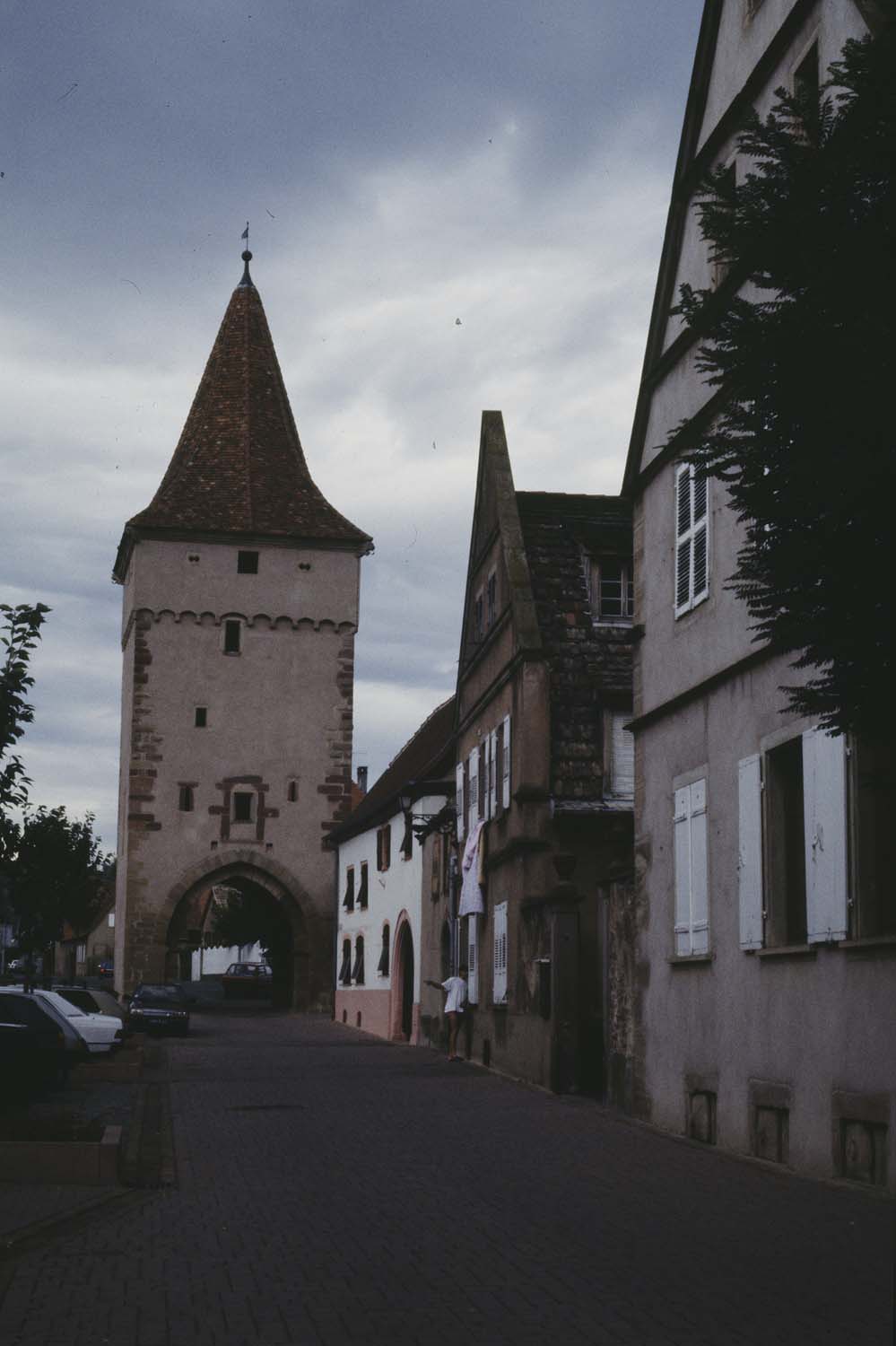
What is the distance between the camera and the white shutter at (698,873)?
680 inches

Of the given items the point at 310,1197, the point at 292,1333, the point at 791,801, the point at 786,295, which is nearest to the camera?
the point at 292,1333

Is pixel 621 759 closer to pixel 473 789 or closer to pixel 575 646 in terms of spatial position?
pixel 575 646

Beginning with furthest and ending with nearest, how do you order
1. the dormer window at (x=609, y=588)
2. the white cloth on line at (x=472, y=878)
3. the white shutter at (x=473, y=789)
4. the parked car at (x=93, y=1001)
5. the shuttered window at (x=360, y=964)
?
1. the shuttered window at (x=360, y=964)
2. the parked car at (x=93, y=1001)
3. the white shutter at (x=473, y=789)
4. the white cloth on line at (x=472, y=878)
5. the dormer window at (x=609, y=588)

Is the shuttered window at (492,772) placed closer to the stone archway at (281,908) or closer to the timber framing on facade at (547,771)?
the timber framing on facade at (547,771)

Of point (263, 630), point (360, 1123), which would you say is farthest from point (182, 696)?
point (360, 1123)

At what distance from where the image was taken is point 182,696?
59562 millimetres

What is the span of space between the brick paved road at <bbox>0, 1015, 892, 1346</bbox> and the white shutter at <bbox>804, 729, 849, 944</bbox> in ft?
6.32

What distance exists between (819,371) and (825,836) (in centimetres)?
627

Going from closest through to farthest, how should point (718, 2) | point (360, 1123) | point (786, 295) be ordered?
point (786, 295) → point (718, 2) → point (360, 1123)

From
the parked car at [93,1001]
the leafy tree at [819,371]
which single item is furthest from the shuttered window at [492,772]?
the leafy tree at [819,371]

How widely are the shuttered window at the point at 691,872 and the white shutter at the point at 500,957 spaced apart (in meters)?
10.1

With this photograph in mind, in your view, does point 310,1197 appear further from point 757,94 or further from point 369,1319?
point 757,94

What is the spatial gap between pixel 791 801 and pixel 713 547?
2918 millimetres

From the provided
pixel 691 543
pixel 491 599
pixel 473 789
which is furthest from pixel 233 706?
pixel 691 543
